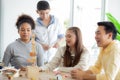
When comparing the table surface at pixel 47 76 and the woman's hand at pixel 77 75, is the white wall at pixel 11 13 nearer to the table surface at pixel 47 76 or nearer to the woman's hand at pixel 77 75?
the table surface at pixel 47 76

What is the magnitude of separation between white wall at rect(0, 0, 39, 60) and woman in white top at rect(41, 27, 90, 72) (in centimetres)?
196

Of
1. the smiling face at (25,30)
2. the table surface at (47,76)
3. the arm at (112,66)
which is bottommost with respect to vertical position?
the table surface at (47,76)

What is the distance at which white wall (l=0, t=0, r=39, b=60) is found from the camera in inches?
166

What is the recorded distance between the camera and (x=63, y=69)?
2.30 meters

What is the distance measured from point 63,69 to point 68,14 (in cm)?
231

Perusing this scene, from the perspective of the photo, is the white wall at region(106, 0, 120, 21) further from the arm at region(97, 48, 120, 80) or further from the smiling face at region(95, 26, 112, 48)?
the arm at region(97, 48, 120, 80)

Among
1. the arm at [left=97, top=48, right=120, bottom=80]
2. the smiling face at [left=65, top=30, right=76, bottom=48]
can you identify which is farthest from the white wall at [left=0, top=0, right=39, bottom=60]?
the arm at [left=97, top=48, right=120, bottom=80]

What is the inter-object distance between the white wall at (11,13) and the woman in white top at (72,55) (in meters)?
1.96

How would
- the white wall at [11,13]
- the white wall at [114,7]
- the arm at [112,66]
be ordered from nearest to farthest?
the arm at [112,66] < the white wall at [114,7] < the white wall at [11,13]

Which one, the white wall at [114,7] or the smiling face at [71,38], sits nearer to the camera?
the smiling face at [71,38]

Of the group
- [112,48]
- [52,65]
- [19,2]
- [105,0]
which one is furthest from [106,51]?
[19,2]

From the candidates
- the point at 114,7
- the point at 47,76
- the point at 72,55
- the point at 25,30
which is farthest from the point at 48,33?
the point at 114,7

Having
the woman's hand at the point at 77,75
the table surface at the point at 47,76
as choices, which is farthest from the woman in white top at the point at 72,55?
the woman's hand at the point at 77,75

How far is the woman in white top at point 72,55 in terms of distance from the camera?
239 cm
